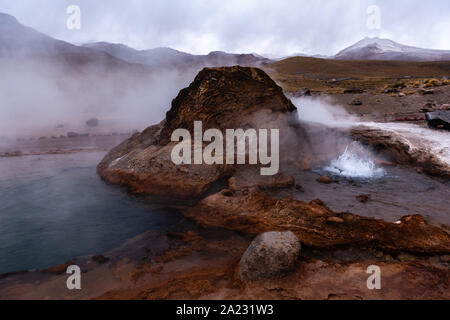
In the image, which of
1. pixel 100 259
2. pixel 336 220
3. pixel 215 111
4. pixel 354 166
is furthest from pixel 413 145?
pixel 100 259

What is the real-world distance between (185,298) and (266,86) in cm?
551

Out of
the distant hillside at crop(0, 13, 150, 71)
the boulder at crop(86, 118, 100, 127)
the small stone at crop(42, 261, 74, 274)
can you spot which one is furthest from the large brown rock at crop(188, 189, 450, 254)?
the distant hillside at crop(0, 13, 150, 71)

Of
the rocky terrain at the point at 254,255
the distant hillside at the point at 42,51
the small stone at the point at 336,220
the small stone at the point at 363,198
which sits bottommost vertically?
A: the rocky terrain at the point at 254,255

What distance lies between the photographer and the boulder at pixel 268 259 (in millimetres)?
2725

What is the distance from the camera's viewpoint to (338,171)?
6.24 metres

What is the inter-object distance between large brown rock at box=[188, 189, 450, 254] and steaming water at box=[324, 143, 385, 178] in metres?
2.50

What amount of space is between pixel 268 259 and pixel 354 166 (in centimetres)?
465

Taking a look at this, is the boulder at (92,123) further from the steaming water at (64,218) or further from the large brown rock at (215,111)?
the large brown rock at (215,111)

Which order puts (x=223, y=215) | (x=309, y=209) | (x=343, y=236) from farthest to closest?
(x=223, y=215), (x=309, y=209), (x=343, y=236)

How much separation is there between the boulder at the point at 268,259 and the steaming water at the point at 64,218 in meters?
1.98

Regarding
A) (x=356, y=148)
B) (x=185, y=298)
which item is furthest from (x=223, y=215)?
(x=356, y=148)

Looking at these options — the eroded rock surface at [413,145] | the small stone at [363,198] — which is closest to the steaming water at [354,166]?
the eroded rock surface at [413,145]

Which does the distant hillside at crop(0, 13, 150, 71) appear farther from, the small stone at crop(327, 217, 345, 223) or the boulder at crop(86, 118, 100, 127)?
the small stone at crop(327, 217, 345, 223)

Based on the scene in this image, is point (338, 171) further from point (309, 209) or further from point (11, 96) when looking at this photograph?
point (11, 96)
